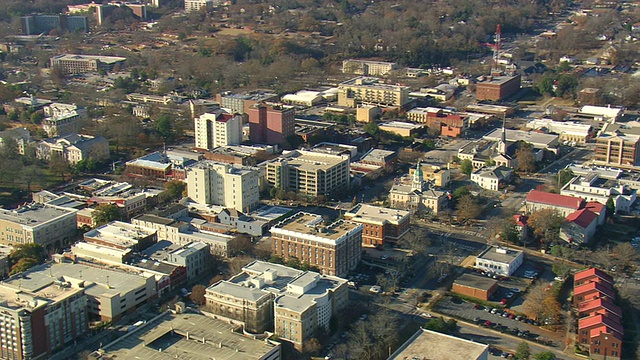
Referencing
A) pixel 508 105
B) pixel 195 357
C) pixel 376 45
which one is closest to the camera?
pixel 195 357

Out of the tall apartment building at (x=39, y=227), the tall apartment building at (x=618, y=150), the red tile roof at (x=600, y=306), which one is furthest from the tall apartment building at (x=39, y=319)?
the tall apartment building at (x=618, y=150)

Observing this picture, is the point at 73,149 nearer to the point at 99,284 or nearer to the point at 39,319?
the point at 99,284

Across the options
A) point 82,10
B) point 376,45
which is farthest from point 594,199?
point 82,10

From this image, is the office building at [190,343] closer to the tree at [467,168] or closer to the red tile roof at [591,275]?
the red tile roof at [591,275]

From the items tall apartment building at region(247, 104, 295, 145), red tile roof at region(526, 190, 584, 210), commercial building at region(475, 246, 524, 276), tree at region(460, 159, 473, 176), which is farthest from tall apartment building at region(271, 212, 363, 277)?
tall apartment building at region(247, 104, 295, 145)

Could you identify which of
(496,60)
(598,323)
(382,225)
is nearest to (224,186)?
(382,225)

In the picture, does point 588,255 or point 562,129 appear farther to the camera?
point 562,129

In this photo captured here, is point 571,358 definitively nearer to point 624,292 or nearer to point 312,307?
point 624,292

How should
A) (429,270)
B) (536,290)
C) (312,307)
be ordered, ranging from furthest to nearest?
(429,270)
(536,290)
(312,307)
